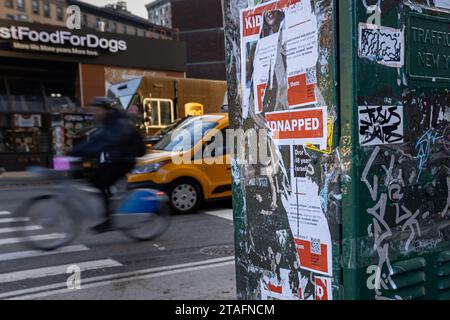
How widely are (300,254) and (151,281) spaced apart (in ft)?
9.10

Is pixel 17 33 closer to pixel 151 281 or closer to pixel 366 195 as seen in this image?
pixel 151 281

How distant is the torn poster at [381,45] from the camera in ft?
7.56

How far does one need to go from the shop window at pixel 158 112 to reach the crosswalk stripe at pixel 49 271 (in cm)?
1043

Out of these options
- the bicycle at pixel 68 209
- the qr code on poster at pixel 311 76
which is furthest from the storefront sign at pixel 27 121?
the qr code on poster at pixel 311 76

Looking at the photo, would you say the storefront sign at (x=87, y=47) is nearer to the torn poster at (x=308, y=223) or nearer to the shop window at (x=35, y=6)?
the torn poster at (x=308, y=223)

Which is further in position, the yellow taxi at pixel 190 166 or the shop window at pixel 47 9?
the shop window at pixel 47 9

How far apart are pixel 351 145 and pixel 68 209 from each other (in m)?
4.79

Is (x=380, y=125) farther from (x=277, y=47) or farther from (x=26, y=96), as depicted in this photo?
(x=26, y=96)

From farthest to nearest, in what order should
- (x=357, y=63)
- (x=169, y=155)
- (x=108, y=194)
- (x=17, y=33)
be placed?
(x=17, y=33) < (x=169, y=155) < (x=108, y=194) < (x=357, y=63)

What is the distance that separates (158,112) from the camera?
1655 centimetres

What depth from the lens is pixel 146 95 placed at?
1609 centimetres

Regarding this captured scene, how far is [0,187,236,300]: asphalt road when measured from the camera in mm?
4727
